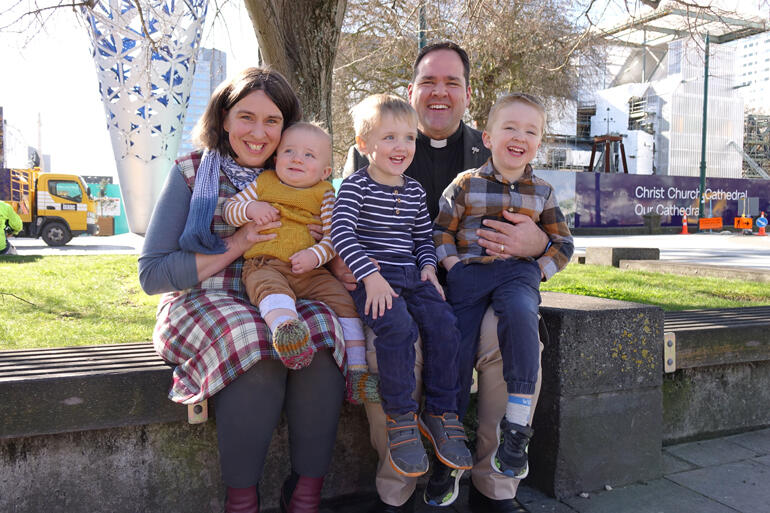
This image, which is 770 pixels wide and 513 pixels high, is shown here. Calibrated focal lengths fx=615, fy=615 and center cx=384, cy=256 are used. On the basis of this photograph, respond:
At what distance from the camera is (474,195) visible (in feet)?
9.22

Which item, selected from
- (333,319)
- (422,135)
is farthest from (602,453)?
(422,135)

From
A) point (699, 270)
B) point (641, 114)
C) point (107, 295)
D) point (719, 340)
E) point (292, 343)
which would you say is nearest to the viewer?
point (292, 343)

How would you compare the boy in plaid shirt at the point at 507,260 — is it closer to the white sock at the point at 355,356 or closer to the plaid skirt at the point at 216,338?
the white sock at the point at 355,356

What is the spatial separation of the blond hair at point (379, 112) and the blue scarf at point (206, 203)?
0.54 metres

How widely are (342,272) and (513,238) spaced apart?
2.50 ft

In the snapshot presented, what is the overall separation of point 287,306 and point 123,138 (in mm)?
8820

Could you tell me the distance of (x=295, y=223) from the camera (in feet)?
8.21

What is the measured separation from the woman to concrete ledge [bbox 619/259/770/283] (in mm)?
8045

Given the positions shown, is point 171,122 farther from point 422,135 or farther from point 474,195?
point 474,195

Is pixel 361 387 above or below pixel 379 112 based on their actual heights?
below

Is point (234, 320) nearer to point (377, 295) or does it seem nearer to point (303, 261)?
point (303, 261)

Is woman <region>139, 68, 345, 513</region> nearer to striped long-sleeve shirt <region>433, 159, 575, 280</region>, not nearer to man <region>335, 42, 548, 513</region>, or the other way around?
man <region>335, 42, 548, 513</region>

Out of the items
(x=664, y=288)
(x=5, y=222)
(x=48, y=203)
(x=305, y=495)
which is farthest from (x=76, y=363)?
(x=48, y=203)

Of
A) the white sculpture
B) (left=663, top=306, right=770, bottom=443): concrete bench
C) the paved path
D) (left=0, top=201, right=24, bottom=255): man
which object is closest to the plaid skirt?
the paved path
